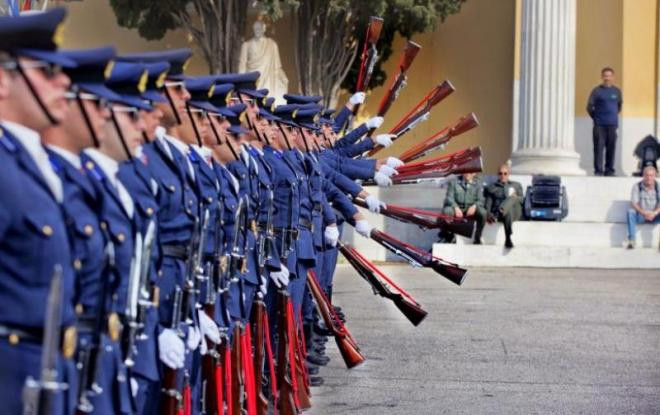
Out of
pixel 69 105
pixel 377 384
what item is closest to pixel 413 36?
pixel 377 384

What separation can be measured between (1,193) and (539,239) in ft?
51.1

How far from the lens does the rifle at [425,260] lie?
30.1 ft

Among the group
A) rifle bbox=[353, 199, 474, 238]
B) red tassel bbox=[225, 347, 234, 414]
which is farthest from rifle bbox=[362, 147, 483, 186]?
red tassel bbox=[225, 347, 234, 414]

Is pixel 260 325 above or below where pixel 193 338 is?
below

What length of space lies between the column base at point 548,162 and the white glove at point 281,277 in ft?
45.4

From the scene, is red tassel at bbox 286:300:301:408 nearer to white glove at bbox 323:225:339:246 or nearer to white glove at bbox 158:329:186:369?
white glove at bbox 323:225:339:246

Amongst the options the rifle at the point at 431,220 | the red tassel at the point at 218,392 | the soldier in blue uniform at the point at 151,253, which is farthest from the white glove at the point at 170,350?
the rifle at the point at 431,220

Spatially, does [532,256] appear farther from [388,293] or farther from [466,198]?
[388,293]

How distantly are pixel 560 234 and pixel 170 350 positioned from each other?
14.4 meters

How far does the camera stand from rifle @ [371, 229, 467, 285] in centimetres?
919

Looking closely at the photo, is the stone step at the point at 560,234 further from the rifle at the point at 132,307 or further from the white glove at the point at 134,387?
the rifle at the point at 132,307

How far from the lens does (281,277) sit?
7.27 metres

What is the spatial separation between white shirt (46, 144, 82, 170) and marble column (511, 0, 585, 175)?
17.6 meters

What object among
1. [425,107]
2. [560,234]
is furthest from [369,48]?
[560,234]
